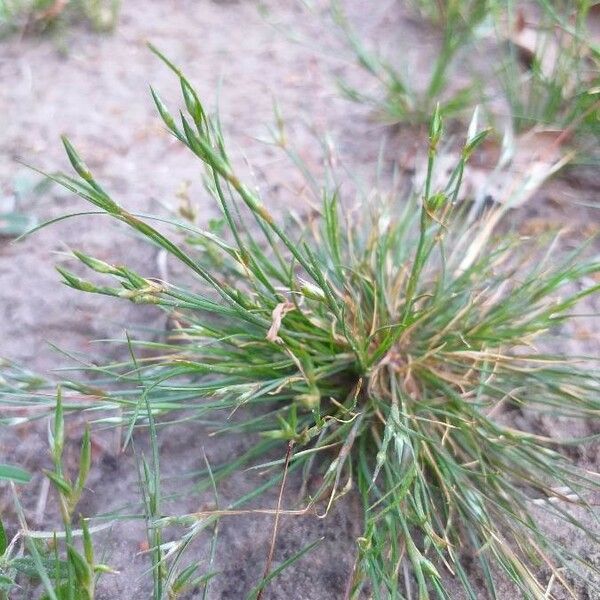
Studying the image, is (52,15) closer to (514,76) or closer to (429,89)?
(429,89)

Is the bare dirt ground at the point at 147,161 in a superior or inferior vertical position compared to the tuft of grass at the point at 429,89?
inferior

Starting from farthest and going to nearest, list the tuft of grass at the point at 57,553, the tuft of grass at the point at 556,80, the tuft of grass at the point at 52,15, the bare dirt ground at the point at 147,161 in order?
1. the tuft of grass at the point at 52,15
2. the tuft of grass at the point at 556,80
3. the bare dirt ground at the point at 147,161
4. the tuft of grass at the point at 57,553

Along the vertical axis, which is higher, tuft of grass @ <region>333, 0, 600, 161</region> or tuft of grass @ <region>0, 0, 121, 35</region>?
tuft of grass @ <region>333, 0, 600, 161</region>

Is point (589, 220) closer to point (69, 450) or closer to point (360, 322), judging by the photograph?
point (360, 322)

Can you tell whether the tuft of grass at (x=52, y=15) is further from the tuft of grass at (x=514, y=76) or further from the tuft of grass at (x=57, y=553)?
the tuft of grass at (x=57, y=553)

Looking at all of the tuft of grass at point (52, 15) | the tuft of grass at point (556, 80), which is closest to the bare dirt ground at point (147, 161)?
the tuft of grass at point (52, 15)

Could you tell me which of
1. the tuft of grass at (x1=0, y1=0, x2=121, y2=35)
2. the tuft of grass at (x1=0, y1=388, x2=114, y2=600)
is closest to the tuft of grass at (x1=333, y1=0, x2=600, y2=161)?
the tuft of grass at (x1=0, y1=0, x2=121, y2=35)

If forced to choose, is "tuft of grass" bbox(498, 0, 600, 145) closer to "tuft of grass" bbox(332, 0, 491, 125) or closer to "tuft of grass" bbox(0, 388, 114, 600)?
"tuft of grass" bbox(332, 0, 491, 125)

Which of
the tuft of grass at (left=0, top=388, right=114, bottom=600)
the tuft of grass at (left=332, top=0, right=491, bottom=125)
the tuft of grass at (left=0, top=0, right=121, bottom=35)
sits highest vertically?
the tuft of grass at (left=332, top=0, right=491, bottom=125)

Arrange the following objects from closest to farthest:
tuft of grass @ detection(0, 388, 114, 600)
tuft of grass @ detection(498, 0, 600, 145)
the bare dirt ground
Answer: tuft of grass @ detection(0, 388, 114, 600)
the bare dirt ground
tuft of grass @ detection(498, 0, 600, 145)
